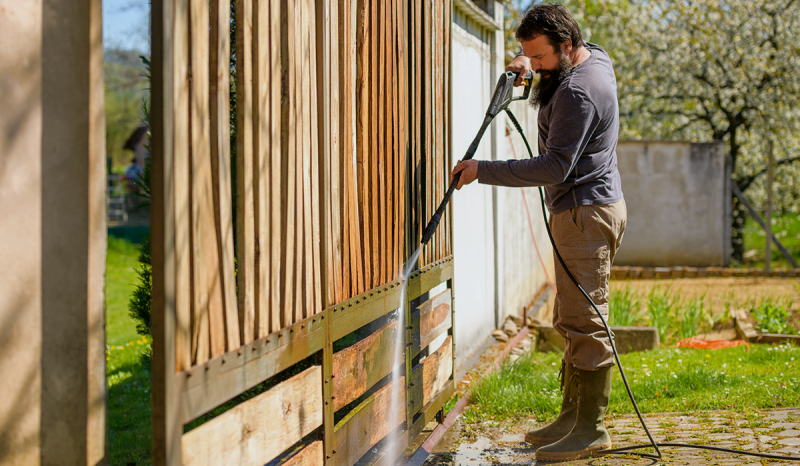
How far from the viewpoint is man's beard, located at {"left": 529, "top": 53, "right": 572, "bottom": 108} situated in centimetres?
315

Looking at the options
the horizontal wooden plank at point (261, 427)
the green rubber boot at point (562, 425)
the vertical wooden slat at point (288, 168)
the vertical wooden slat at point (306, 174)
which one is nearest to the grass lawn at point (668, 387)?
the green rubber boot at point (562, 425)

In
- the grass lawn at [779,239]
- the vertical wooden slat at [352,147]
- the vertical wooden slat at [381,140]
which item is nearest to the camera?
the vertical wooden slat at [352,147]

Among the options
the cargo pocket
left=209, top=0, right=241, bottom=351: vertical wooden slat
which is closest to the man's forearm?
the cargo pocket

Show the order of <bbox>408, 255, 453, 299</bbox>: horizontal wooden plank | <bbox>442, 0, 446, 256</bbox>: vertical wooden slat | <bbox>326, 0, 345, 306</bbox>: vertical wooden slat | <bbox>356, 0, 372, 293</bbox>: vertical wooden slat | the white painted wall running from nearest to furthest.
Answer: <bbox>326, 0, 345, 306</bbox>: vertical wooden slat → <bbox>356, 0, 372, 293</bbox>: vertical wooden slat → <bbox>408, 255, 453, 299</bbox>: horizontal wooden plank → <bbox>442, 0, 446, 256</bbox>: vertical wooden slat → the white painted wall

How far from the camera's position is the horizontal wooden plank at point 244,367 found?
5.43ft

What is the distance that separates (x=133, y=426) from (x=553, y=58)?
3.37 meters

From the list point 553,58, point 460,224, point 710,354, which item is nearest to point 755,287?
point 710,354

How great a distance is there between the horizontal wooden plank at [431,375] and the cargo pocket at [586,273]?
0.74 meters

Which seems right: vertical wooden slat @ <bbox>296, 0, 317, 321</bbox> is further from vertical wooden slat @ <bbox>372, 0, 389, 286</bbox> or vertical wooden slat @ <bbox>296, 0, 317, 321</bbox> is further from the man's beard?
the man's beard

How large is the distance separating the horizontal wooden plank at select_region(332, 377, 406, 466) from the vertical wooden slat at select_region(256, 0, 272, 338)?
731 mm

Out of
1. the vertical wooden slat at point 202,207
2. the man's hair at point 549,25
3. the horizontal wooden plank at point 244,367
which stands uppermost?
the man's hair at point 549,25

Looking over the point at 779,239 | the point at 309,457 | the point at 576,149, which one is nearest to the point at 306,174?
the point at 309,457

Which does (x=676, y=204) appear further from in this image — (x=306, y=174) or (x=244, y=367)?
(x=244, y=367)

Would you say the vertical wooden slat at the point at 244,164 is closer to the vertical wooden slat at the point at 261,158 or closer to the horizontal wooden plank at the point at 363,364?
the vertical wooden slat at the point at 261,158
